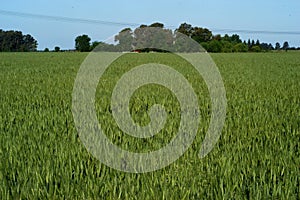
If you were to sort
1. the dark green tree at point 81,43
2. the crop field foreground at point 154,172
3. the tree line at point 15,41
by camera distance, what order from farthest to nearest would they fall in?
the tree line at point 15,41 → the dark green tree at point 81,43 → the crop field foreground at point 154,172

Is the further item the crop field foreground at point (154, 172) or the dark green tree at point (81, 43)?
the dark green tree at point (81, 43)

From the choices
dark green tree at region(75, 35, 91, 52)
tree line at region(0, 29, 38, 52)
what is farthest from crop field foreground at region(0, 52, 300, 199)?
tree line at region(0, 29, 38, 52)

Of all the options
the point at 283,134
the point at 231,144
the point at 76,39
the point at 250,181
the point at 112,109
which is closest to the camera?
the point at 250,181

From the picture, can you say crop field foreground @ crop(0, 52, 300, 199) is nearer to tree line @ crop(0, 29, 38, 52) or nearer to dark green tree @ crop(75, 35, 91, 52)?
dark green tree @ crop(75, 35, 91, 52)

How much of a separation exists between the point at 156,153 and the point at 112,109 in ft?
6.93

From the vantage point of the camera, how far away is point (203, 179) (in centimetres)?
249

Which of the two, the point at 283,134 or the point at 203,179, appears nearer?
the point at 203,179

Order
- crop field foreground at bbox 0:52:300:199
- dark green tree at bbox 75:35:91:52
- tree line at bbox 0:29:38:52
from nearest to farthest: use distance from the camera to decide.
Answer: crop field foreground at bbox 0:52:300:199 → dark green tree at bbox 75:35:91:52 → tree line at bbox 0:29:38:52

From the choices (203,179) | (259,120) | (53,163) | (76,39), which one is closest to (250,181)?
(203,179)

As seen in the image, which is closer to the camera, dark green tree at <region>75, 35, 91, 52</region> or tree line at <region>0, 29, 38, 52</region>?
dark green tree at <region>75, 35, 91, 52</region>

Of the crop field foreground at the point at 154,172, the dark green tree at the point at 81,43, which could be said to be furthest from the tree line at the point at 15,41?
the crop field foreground at the point at 154,172

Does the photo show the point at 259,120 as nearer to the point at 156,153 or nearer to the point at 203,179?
the point at 156,153

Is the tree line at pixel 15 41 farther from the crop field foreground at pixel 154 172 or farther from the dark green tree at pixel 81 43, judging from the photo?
the crop field foreground at pixel 154 172

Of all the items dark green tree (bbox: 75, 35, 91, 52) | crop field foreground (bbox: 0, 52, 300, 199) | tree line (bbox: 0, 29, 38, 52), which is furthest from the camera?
tree line (bbox: 0, 29, 38, 52)
